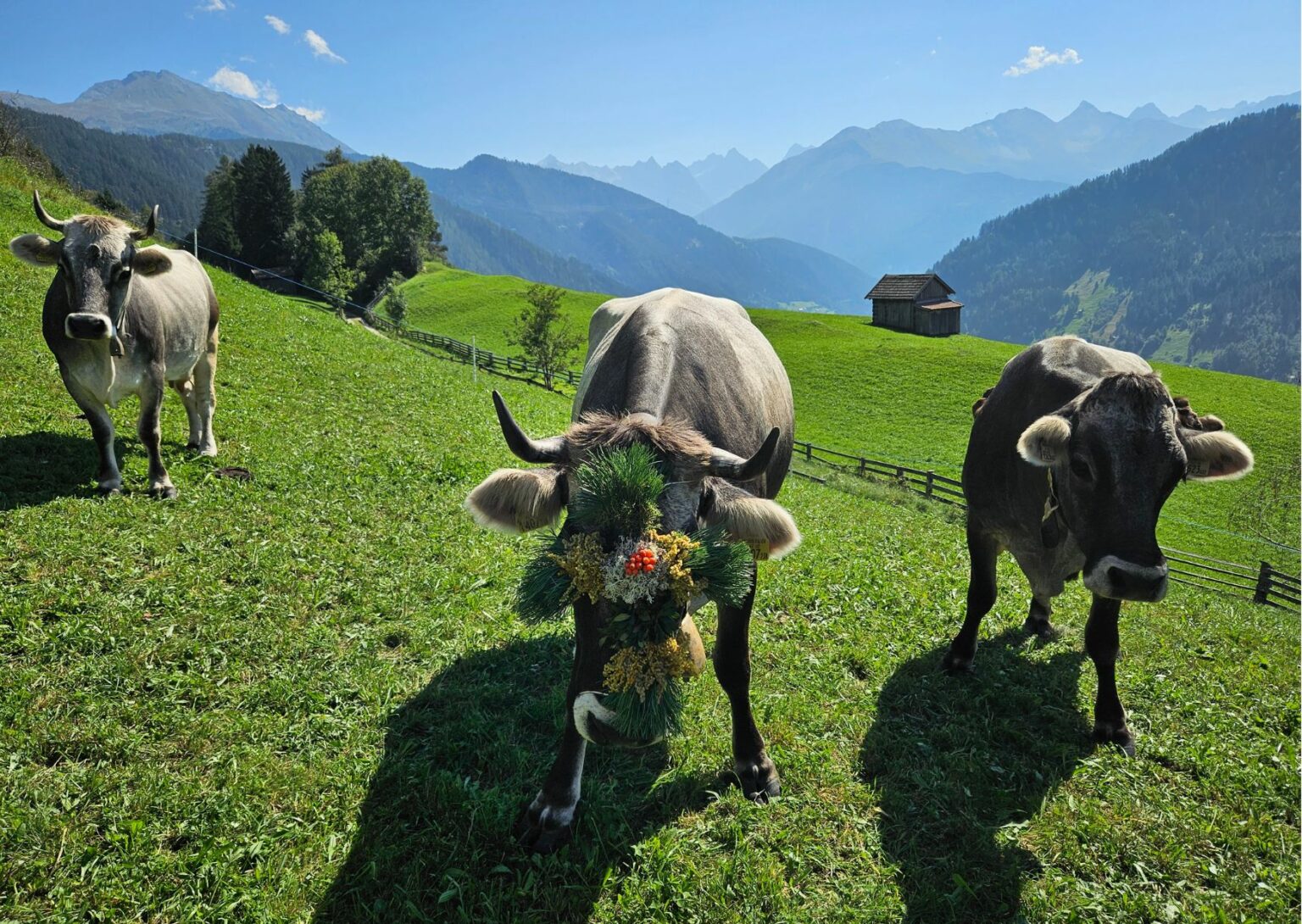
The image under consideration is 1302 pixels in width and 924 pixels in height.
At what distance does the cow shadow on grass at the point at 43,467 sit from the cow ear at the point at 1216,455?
36.5 ft

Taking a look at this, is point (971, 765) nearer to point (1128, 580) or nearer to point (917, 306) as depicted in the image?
point (1128, 580)

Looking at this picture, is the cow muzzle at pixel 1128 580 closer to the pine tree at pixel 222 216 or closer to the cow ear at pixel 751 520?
the cow ear at pixel 751 520

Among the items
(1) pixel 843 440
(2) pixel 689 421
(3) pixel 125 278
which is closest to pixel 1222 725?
(2) pixel 689 421

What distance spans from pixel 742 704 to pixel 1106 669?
346cm

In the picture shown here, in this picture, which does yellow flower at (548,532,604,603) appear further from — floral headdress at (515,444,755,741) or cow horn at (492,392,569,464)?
cow horn at (492,392,569,464)

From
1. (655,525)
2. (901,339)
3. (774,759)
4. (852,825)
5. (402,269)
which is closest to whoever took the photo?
(655,525)

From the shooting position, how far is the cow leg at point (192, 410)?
10125 mm

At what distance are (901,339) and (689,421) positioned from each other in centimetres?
7036

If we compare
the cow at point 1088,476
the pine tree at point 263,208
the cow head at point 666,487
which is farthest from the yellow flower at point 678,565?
the pine tree at point 263,208

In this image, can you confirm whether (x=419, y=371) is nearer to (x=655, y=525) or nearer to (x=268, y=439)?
(x=268, y=439)

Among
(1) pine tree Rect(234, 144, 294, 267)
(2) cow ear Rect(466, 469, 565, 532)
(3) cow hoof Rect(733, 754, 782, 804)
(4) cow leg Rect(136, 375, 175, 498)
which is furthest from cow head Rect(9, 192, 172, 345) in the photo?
(1) pine tree Rect(234, 144, 294, 267)

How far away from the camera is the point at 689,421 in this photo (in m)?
4.55

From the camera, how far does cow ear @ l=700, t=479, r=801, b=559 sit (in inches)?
157

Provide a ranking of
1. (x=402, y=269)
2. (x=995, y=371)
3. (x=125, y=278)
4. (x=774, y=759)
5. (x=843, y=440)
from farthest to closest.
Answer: (x=402, y=269), (x=995, y=371), (x=843, y=440), (x=125, y=278), (x=774, y=759)
